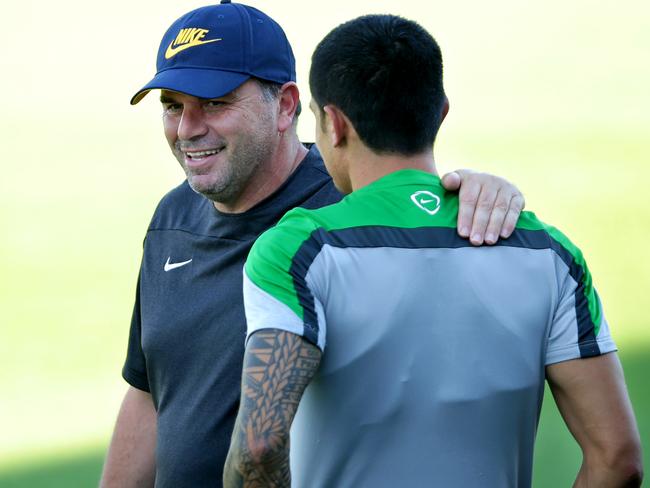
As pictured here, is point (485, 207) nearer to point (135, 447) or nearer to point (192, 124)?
point (192, 124)

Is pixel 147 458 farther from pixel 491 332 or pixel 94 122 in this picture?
pixel 94 122

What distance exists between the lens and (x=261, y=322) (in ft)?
5.45

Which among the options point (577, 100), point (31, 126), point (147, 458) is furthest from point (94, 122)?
point (147, 458)

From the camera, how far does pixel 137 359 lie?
2.58 metres

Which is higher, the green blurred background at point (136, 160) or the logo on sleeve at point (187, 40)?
the logo on sleeve at point (187, 40)

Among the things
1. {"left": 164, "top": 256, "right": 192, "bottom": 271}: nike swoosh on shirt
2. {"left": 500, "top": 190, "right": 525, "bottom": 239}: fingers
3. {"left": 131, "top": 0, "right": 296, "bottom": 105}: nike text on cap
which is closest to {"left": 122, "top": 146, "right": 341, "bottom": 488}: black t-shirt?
{"left": 164, "top": 256, "right": 192, "bottom": 271}: nike swoosh on shirt

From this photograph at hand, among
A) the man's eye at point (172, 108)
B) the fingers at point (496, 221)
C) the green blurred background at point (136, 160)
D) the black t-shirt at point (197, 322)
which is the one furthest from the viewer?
the green blurred background at point (136, 160)

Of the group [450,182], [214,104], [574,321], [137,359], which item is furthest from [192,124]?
[574,321]

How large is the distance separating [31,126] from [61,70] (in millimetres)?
528

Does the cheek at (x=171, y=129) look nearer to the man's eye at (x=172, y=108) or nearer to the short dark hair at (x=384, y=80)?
the man's eye at (x=172, y=108)

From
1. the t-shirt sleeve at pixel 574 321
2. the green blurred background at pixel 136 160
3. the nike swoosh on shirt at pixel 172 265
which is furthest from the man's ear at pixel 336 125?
the green blurred background at pixel 136 160

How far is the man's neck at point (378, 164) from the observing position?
5.94 feet

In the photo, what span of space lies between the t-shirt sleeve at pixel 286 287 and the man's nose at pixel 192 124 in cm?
80

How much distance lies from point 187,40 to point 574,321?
115cm
